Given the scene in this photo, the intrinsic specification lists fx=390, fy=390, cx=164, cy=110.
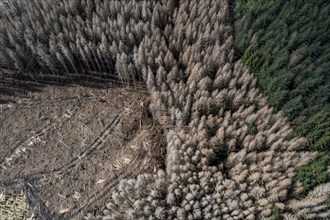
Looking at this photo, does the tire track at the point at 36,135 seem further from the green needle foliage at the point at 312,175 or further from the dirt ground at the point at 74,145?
the green needle foliage at the point at 312,175

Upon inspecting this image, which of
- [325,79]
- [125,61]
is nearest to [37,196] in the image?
[125,61]

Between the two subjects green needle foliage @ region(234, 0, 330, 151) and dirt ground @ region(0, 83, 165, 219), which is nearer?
dirt ground @ region(0, 83, 165, 219)

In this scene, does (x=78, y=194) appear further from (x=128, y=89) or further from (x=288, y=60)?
(x=288, y=60)

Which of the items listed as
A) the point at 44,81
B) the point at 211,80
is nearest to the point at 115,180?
the point at 211,80

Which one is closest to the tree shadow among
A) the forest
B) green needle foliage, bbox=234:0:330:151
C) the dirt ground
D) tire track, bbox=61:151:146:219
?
the forest

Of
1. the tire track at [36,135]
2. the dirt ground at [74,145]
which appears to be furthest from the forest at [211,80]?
the tire track at [36,135]

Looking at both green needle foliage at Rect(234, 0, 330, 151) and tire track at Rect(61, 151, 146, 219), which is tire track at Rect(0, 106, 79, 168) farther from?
green needle foliage at Rect(234, 0, 330, 151)
